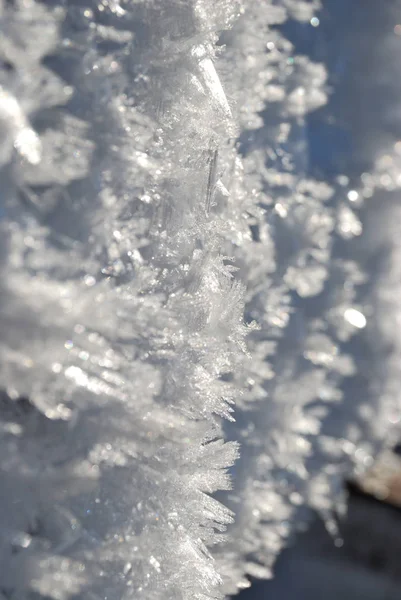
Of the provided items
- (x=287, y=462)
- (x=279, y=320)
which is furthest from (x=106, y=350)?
(x=287, y=462)

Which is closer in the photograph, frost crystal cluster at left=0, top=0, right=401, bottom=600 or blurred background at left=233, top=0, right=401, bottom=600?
frost crystal cluster at left=0, top=0, right=401, bottom=600

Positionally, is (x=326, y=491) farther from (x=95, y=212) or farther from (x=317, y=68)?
(x=95, y=212)

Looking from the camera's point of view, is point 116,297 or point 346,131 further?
point 346,131

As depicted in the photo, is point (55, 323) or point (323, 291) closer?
point (55, 323)

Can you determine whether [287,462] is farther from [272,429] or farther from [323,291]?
[323,291]

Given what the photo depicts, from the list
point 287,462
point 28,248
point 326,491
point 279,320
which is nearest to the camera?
point 28,248

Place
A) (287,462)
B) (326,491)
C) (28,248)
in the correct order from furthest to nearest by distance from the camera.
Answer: (326,491) → (287,462) → (28,248)

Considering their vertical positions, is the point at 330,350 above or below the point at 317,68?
below

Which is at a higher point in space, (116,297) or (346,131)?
(116,297)

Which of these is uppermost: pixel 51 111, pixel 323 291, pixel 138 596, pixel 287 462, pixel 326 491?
pixel 51 111

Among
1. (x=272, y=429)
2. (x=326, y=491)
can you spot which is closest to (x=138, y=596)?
(x=272, y=429)

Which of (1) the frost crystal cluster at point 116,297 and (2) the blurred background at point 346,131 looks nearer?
(1) the frost crystal cluster at point 116,297
